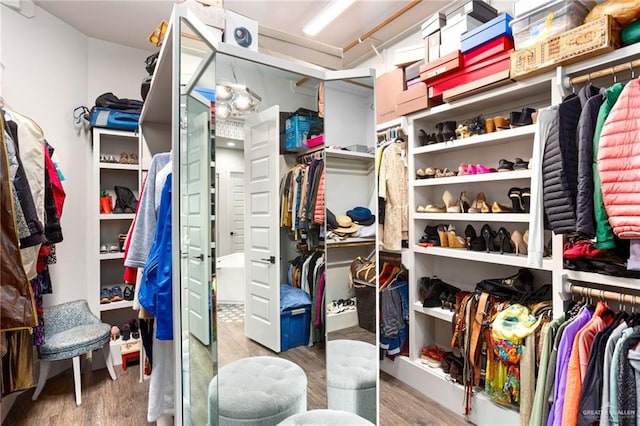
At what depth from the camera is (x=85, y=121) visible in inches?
119

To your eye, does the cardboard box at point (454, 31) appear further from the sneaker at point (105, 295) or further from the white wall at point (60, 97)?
the sneaker at point (105, 295)

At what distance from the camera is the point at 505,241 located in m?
2.11

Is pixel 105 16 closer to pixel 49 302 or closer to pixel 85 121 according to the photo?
pixel 85 121

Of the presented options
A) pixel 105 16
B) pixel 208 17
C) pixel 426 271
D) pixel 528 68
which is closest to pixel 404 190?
pixel 426 271

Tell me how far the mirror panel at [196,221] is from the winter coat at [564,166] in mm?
1491

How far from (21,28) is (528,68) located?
133 inches

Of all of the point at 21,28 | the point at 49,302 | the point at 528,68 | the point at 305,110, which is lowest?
the point at 49,302

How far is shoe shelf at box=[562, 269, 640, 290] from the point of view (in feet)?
4.80

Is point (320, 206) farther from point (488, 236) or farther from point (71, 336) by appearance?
point (71, 336)

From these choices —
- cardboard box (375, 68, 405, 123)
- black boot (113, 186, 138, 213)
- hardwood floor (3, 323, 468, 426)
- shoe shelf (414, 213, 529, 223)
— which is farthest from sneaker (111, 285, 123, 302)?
cardboard box (375, 68, 405, 123)

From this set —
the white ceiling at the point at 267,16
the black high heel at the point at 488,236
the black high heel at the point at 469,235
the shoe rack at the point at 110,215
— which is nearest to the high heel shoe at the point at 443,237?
the black high heel at the point at 469,235

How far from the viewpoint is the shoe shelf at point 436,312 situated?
7.49 ft

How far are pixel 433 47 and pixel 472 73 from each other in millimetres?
387

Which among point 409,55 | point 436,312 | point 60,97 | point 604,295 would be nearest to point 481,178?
point 604,295
